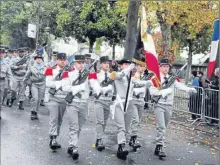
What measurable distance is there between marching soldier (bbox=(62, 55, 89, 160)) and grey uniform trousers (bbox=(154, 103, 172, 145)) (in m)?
1.58

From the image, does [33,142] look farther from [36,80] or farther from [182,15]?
[182,15]

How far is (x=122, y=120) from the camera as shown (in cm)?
786

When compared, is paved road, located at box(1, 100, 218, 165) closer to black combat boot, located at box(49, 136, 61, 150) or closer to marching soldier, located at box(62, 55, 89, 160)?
black combat boot, located at box(49, 136, 61, 150)

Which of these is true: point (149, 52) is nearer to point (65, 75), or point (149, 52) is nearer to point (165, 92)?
point (165, 92)

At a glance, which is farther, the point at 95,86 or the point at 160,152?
the point at 160,152

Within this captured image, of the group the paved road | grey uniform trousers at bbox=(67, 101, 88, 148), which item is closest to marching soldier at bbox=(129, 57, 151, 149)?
A: the paved road

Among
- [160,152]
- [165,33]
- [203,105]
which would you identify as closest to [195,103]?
[203,105]

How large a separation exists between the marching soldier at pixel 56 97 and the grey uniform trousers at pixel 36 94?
354cm

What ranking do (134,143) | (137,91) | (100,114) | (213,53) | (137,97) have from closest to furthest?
(213,53) → (100,114) → (134,143) → (137,91) → (137,97)

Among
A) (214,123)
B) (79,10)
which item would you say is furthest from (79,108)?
(79,10)

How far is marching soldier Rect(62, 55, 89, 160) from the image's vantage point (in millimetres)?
7570

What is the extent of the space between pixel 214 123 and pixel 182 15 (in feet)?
23.1

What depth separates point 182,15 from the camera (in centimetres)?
1772

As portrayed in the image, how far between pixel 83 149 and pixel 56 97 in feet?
4.18
